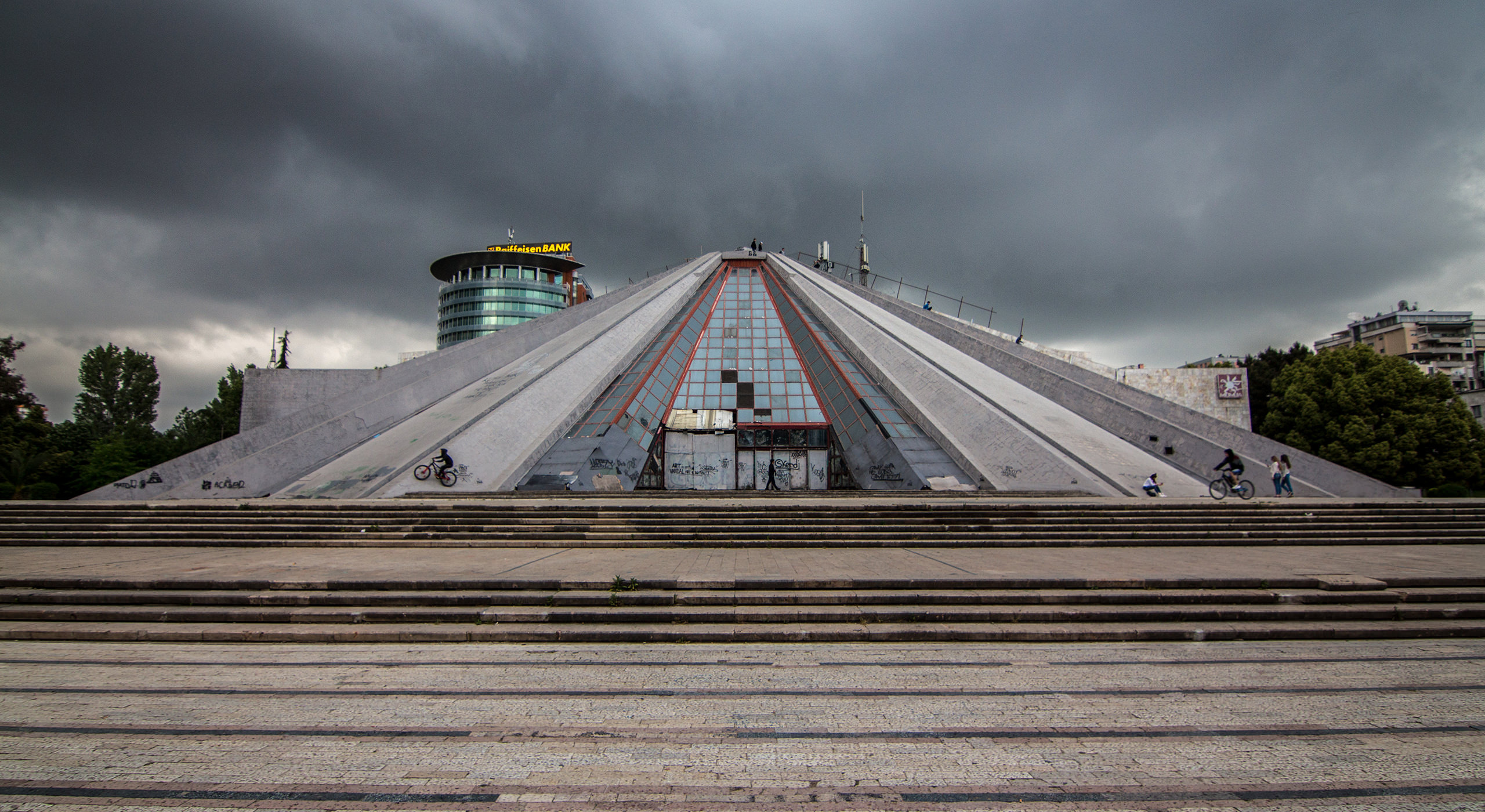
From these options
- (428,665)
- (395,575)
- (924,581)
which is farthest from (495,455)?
(924,581)

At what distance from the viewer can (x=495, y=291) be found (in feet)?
236

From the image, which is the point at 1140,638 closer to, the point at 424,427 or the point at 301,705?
the point at 301,705

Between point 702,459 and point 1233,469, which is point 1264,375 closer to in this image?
point 1233,469

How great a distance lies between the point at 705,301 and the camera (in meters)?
24.8

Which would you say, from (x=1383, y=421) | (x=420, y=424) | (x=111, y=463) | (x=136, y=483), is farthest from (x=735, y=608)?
(x=111, y=463)

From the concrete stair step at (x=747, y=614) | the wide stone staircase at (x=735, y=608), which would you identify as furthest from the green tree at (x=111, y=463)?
the concrete stair step at (x=747, y=614)

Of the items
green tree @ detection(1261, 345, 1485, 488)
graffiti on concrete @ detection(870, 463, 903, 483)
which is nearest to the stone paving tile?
graffiti on concrete @ detection(870, 463, 903, 483)

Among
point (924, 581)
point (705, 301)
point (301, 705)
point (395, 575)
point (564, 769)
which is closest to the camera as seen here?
point (564, 769)

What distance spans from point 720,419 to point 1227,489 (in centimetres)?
1261

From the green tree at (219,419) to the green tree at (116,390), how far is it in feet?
31.1

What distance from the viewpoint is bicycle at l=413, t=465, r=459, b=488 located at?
13133 millimetres

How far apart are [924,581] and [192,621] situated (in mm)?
7257

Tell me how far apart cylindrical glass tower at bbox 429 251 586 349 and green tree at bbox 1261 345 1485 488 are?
213 ft

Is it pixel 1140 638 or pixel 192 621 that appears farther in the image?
pixel 192 621
